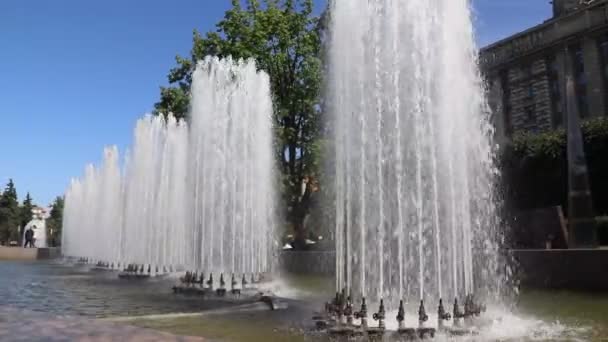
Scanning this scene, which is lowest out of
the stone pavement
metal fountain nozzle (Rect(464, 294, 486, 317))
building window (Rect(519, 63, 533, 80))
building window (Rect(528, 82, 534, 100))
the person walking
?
the stone pavement

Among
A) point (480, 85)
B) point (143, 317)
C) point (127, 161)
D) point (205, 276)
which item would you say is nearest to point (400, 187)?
point (480, 85)

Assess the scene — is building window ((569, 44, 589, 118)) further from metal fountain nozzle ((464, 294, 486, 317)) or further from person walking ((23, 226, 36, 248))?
person walking ((23, 226, 36, 248))

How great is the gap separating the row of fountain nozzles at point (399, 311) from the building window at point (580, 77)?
45.0 m

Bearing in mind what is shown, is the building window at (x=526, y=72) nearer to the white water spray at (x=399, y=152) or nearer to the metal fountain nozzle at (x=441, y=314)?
the white water spray at (x=399, y=152)

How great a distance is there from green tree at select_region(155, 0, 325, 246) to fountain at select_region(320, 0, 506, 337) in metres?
16.0

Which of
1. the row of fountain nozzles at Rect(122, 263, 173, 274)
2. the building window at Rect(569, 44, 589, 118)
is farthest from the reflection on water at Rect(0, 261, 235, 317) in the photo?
the building window at Rect(569, 44, 589, 118)

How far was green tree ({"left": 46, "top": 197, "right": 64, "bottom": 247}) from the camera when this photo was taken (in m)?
76.2

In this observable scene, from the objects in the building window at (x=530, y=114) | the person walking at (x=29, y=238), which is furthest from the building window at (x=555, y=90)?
the person walking at (x=29, y=238)

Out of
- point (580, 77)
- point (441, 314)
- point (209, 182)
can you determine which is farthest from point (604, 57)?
point (441, 314)

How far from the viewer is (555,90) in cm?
4972

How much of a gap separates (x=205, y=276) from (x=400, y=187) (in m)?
6.86

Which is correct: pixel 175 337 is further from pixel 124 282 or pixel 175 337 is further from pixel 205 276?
pixel 124 282

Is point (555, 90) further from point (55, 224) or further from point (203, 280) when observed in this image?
point (55, 224)

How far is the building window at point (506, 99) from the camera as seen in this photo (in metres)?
54.2
